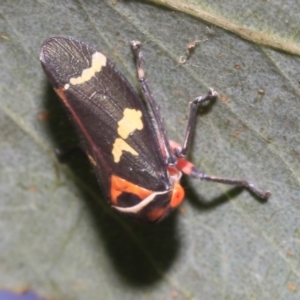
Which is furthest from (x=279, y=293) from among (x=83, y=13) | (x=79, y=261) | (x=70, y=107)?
(x=83, y=13)

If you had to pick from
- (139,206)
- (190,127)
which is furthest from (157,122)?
(139,206)

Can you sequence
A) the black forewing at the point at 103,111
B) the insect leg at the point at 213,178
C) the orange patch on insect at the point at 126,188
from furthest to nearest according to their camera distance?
the insect leg at the point at 213,178 → the orange patch on insect at the point at 126,188 → the black forewing at the point at 103,111

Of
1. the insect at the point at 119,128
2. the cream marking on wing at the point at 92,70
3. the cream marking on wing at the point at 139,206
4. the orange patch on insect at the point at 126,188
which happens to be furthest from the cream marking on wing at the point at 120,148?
the cream marking on wing at the point at 92,70

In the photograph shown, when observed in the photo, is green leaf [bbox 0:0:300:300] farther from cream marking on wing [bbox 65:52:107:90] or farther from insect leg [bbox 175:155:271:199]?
cream marking on wing [bbox 65:52:107:90]

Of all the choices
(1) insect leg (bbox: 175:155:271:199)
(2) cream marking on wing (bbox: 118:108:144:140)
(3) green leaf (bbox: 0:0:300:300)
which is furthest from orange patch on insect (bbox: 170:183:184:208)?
(2) cream marking on wing (bbox: 118:108:144:140)

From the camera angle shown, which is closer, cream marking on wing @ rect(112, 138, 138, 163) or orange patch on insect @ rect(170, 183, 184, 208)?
cream marking on wing @ rect(112, 138, 138, 163)

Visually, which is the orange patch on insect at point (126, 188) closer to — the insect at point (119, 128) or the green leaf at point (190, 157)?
the insect at point (119, 128)
